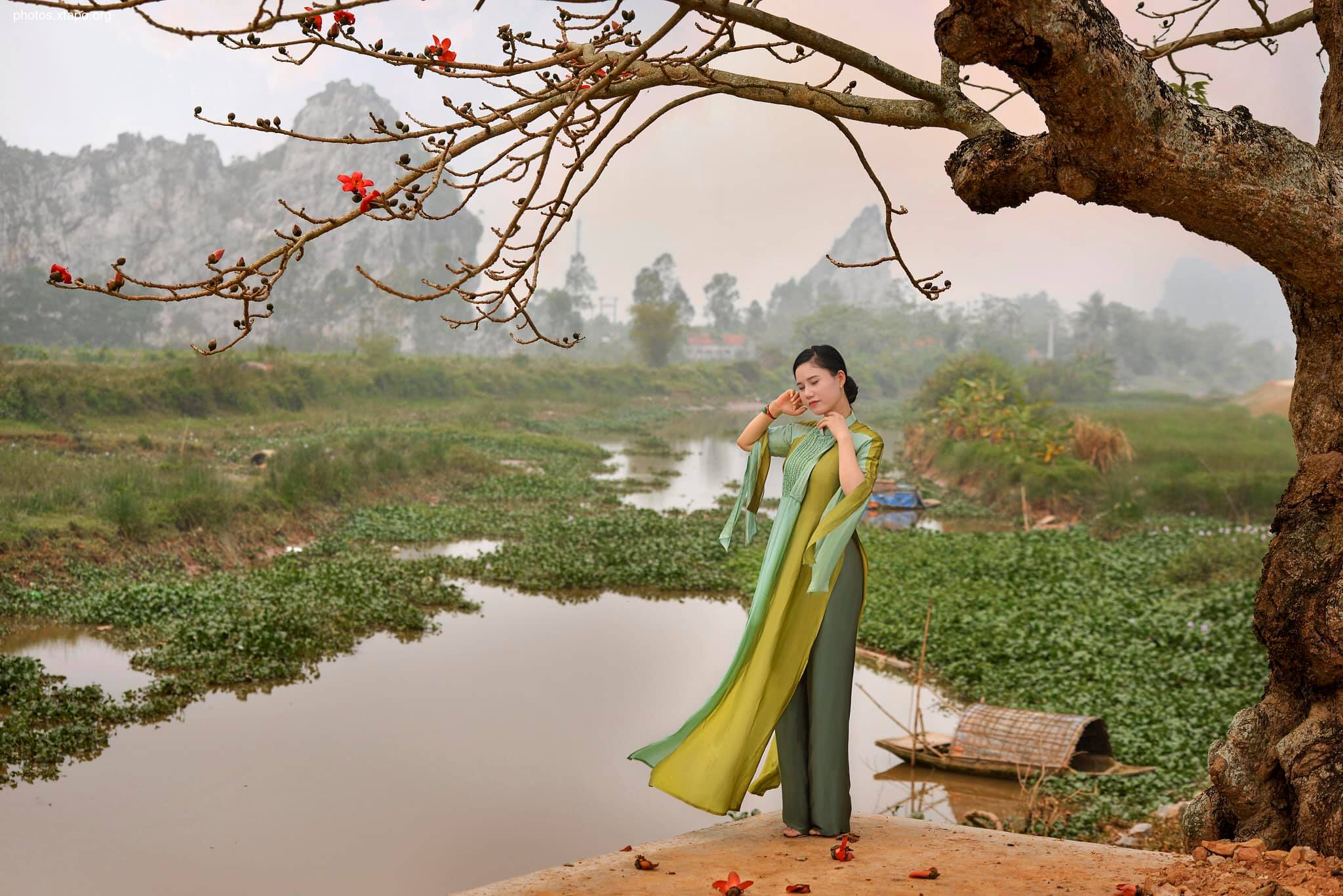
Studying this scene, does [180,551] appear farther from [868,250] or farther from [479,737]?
[868,250]

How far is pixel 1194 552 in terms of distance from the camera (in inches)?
453

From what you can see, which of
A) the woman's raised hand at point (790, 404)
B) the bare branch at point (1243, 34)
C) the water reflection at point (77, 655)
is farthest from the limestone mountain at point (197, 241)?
the bare branch at point (1243, 34)

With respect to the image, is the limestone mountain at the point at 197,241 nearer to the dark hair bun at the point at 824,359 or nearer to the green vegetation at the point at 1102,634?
the green vegetation at the point at 1102,634

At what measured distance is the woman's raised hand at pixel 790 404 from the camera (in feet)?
15.0

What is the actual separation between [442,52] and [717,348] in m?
70.6

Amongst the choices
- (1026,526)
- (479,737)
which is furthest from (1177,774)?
(1026,526)

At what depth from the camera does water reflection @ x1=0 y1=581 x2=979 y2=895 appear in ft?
17.2

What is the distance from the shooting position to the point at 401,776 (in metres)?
6.41

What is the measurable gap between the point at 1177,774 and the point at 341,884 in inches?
185

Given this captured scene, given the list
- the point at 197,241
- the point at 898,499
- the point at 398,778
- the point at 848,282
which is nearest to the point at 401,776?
the point at 398,778

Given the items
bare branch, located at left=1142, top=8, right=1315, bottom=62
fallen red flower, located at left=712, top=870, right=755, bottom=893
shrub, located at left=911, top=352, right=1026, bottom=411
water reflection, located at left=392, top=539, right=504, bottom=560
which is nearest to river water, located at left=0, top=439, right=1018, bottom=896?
fallen red flower, located at left=712, top=870, right=755, bottom=893

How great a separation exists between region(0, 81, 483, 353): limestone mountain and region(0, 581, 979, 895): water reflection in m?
35.8

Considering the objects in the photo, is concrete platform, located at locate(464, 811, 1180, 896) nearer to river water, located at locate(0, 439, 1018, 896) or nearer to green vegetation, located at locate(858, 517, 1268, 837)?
river water, located at locate(0, 439, 1018, 896)

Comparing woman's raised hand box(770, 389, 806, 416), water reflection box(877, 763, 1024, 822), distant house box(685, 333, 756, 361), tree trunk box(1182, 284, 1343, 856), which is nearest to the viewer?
tree trunk box(1182, 284, 1343, 856)
